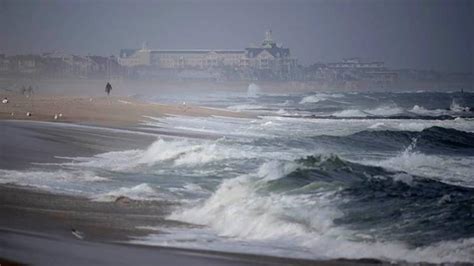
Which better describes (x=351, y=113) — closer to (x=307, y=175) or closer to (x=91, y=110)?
(x=307, y=175)

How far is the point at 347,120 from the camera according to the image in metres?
5.67

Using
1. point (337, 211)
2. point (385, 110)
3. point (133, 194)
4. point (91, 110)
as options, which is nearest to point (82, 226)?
point (133, 194)

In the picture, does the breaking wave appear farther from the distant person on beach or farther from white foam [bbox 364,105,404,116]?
the distant person on beach

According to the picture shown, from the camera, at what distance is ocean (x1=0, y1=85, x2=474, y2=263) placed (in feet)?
12.8

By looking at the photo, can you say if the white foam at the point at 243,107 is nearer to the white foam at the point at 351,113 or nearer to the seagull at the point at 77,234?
the white foam at the point at 351,113

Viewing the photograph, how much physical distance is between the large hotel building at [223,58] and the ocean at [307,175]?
257mm

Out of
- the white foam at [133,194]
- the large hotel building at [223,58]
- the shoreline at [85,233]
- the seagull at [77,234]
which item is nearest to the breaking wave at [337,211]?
the shoreline at [85,233]

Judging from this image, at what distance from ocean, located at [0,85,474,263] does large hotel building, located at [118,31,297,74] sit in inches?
10.1

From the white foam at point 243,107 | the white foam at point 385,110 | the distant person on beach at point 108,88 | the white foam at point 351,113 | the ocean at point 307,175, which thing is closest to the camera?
the ocean at point 307,175

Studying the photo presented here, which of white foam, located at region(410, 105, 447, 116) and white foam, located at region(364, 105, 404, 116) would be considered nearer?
white foam, located at region(410, 105, 447, 116)

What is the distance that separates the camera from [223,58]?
548 centimetres

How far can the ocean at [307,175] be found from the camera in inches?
153

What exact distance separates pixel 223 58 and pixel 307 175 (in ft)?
4.26

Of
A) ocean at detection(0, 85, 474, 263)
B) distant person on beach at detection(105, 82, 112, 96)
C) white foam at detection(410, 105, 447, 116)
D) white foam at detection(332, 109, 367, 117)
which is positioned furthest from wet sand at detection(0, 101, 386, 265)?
white foam at detection(410, 105, 447, 116)
